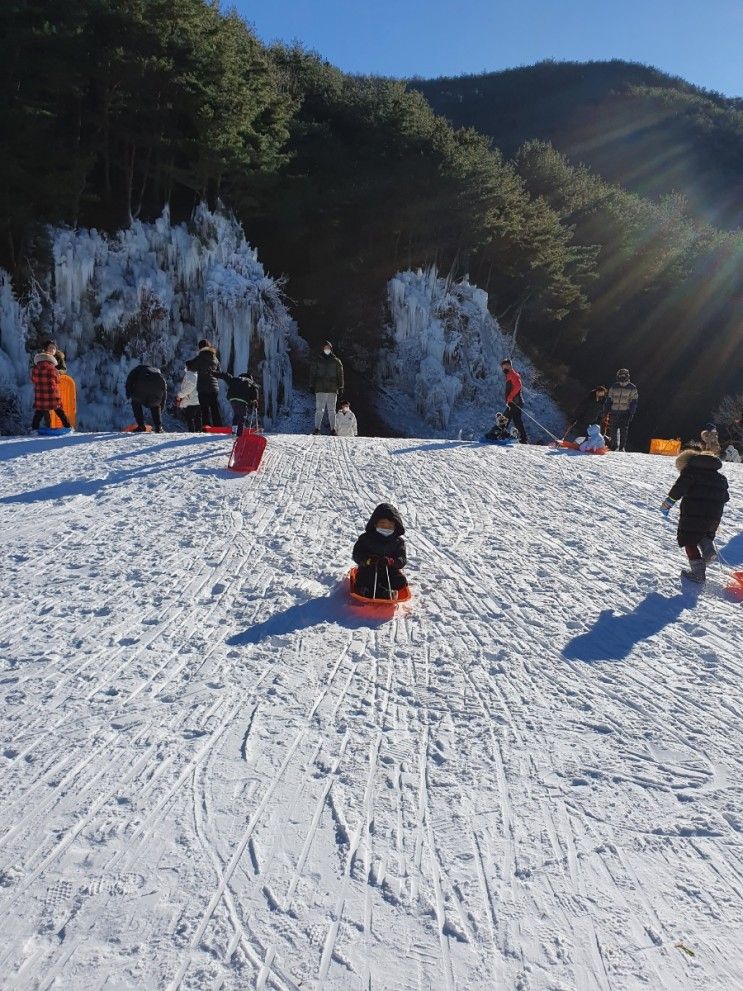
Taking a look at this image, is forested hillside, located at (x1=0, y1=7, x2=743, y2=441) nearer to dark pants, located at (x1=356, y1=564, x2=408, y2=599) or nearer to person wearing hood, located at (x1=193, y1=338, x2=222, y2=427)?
person wearing hood, located at (x1=193, y1=338, x2=222, y2=427)

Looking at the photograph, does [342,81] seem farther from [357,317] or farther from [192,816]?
[192,816]

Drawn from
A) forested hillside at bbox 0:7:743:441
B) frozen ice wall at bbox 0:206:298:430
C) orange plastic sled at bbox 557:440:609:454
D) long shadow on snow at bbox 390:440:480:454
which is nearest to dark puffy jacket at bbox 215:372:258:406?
long shadow on snow at bbox 390:440:480:454

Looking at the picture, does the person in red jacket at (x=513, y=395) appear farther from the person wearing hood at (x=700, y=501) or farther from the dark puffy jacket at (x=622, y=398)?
the person wearing hood at (x=700, y=501)

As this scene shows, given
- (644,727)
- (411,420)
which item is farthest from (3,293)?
(644,727)

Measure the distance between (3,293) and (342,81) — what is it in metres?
22.0

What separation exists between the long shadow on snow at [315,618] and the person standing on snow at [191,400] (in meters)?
6.49

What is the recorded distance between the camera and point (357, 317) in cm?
2561

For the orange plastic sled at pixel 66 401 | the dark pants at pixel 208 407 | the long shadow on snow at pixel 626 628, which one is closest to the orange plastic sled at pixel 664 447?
the dark pants at pixel 208 407

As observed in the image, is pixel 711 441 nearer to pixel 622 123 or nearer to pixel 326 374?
pixel 326 374

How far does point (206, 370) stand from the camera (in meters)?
10.5

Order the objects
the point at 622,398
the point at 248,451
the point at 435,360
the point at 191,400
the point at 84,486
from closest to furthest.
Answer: the point at 84,486, the point at 248,451, the point at 191,400, the point at 622,398, the point at 435,360

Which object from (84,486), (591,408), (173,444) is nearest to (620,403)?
(591,408)

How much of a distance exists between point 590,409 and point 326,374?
4.63 meters

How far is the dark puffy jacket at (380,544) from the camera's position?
5168mm
